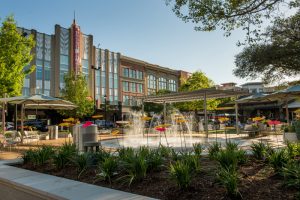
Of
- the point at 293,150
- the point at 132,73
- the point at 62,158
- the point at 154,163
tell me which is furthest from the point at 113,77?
the point at 293,150

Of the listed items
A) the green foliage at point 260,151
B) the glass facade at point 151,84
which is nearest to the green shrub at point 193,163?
the green foliage at point 260,151

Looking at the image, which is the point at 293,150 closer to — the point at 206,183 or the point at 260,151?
the point at 260,151

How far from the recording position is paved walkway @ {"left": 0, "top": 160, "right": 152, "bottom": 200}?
4.94 m

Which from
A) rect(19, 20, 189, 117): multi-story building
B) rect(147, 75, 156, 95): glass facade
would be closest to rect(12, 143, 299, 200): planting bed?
rect(19, 20, 189, 117): multi-story building

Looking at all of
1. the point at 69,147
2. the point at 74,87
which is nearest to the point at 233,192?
the point at 69,147

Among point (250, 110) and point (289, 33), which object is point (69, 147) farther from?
point (250, 110)

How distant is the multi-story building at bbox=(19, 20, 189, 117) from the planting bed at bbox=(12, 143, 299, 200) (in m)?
32.9

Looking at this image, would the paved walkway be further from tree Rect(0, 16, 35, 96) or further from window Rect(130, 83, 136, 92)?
window Rect(130, 83, 136, 92)

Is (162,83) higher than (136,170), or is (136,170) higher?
(162,83)

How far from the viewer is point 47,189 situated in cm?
553

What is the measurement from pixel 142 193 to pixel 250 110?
70807mm

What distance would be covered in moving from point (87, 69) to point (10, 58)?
106ft

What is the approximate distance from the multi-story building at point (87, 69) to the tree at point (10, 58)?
52.7ft

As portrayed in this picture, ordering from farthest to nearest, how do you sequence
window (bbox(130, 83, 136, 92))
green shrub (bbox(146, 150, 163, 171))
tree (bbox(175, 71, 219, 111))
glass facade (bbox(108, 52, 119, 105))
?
window (bbox(130, 83, 136, 92))
glass facade (bbox(108, 52, 119, 105))
tree (bbox(175, 71, 219, 111))
green shrub (bbox(146, 150, 163, 171))
